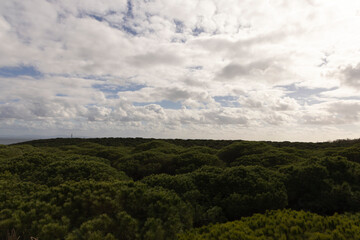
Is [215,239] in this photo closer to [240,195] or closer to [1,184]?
[240,195]

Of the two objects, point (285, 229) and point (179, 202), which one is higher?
point (179, 202)

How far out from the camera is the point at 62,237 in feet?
18.8

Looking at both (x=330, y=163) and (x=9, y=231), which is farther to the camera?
(x=330, y=163)

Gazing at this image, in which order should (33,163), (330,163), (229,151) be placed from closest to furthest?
(330,163), (33,163), (229,151)

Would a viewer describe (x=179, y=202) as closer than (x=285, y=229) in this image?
No

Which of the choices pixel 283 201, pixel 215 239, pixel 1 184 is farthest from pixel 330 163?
pixel 1 184

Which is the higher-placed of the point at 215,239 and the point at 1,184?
the point at 1,184

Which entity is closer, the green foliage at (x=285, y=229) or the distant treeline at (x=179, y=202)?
the green foliage at (x=285, y=229)

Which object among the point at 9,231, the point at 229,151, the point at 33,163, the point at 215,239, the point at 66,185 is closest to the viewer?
the point at 215,239

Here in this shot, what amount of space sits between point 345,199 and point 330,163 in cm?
211

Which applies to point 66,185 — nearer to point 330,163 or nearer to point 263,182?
point 263,182

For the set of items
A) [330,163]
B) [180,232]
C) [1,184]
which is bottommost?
[180,232]

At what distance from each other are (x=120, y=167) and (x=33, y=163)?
209 inches

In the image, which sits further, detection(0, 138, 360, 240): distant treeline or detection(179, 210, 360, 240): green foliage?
detection(0, 138, 360, 240): distant treeline
